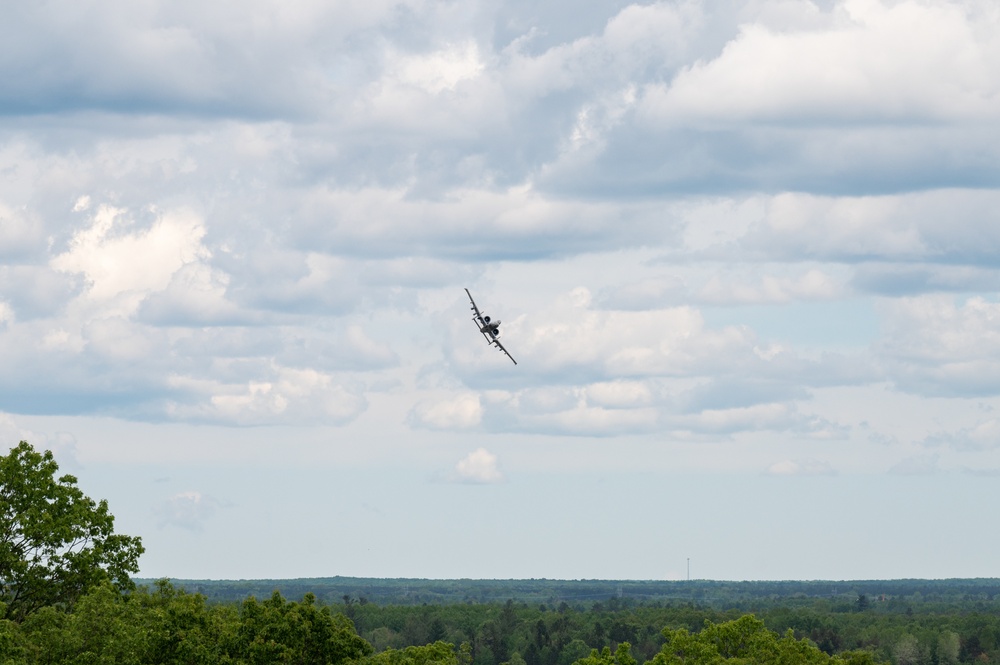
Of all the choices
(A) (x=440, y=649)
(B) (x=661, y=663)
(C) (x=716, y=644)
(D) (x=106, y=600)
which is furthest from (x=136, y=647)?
(C) (x=716, y=644)

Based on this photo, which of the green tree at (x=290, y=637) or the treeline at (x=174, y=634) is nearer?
the treeline at (x=174, y=634)

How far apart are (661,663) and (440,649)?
1234 cm

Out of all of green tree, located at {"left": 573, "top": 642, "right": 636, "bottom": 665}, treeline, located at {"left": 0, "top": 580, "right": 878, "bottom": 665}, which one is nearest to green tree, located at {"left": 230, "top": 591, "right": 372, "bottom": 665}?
treeline, located at {"left": 0, "top": 580, "right": 878, "bottom": 665}

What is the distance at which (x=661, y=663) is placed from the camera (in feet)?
284

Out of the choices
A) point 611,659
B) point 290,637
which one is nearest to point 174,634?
point 290,637

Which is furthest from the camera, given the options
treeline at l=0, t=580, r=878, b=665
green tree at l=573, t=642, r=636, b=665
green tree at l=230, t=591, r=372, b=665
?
green tree at l=573, t=642, r=636, b=665

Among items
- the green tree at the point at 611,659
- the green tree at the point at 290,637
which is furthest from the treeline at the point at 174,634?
the green tree at the point at 611,659

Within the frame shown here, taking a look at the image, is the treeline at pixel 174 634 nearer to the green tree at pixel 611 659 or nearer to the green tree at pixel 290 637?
the green tree at pixel 290 637

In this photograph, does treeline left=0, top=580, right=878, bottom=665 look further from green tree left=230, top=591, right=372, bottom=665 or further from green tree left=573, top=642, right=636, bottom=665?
green tree left=573, top=642, right=636, bottom=665

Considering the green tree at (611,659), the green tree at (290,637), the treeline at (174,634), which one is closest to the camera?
the treeline at (174,634)

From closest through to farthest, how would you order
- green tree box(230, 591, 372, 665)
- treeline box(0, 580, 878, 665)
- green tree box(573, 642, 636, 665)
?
treeline box(0, 580, 878, 665) → green tree box(230, 591, 372, 665) → green tree box(573, 642, 636, 665)

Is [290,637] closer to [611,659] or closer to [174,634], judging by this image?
[174,634]

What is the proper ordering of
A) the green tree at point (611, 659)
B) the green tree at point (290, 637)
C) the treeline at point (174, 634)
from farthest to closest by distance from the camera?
the green tree at point (611, 659) → the green tree at point (290, 637) → the treeline at point (174, 634)

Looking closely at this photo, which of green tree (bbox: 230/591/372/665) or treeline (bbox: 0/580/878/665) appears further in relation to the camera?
green tree (bbox: 230/591/372/665)
